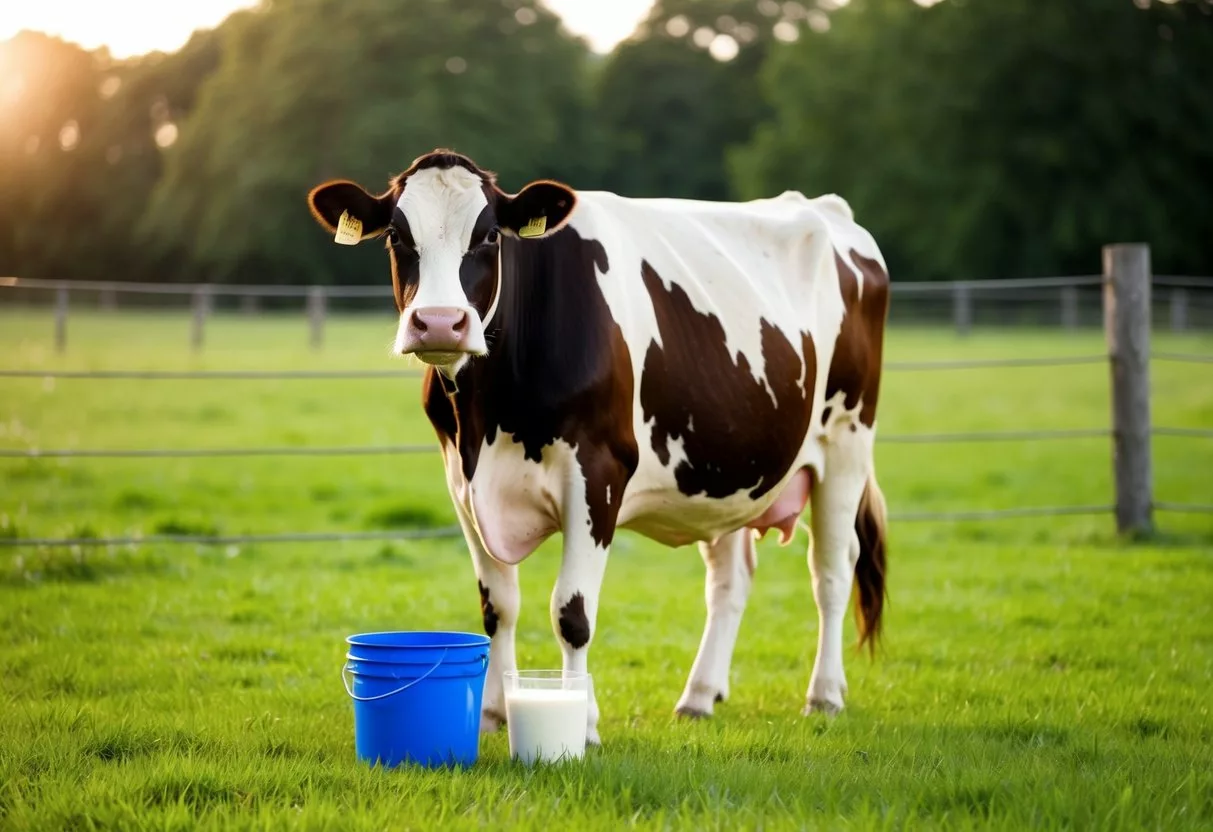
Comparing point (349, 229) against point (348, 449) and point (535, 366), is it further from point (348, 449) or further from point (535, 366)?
point (348, 449)

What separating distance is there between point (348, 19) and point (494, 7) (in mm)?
5686

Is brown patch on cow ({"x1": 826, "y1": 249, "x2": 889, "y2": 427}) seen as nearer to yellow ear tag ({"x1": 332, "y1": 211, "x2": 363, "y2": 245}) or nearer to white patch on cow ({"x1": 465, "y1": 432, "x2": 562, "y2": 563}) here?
white patch on cow ({"x1": 465, "y1": 432, "x2": 562, "y2": 563})

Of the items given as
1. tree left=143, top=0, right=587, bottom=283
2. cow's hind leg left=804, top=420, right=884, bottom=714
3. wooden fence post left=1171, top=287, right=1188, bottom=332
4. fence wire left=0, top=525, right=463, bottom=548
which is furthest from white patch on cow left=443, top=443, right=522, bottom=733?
tree left=143, top=0, right=587, bottom=283

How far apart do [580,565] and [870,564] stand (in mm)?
1928

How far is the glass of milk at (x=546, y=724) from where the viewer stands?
3.82 meters

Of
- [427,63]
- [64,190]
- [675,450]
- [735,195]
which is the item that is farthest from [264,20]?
Answer: [675,450]

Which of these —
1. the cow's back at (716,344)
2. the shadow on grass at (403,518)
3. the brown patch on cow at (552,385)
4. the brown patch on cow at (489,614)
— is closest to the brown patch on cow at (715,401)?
the cow's back at (716,344)

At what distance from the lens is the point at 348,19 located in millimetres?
45500

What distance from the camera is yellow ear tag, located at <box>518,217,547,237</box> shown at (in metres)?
4.19

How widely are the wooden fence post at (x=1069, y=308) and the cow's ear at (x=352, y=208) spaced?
1108 inches

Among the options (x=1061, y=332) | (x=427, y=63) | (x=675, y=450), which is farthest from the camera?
(x=427, y=63)

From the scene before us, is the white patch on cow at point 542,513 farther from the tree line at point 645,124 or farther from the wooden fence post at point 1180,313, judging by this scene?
the tree line at point 645,124

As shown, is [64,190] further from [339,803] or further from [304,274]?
[339,803]

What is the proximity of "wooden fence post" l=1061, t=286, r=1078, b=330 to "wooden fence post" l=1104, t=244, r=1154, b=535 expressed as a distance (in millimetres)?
22481
